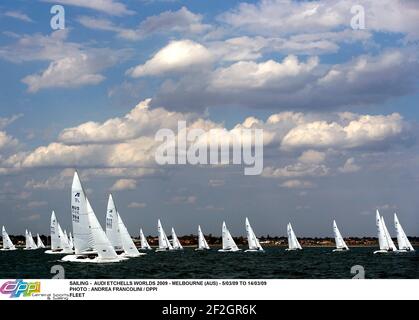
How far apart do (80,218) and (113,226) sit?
1623 centimetres

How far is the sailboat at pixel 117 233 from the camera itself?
50.9 metres

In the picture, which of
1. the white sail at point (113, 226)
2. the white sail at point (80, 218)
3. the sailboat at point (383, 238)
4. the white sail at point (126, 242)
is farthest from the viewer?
the sailboat at point (383, 238)

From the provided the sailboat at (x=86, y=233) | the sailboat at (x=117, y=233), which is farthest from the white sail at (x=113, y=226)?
the sailboat at (x=86, y=233)

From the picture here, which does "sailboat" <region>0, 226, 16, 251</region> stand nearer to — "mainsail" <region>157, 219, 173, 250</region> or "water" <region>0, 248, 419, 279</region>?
"mainsail" <region>157, 219, 173, 250</region>

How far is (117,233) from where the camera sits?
53312mm

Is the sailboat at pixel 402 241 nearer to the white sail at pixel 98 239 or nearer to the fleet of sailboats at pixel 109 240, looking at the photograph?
the fleet of sailboats at pixel 109 240

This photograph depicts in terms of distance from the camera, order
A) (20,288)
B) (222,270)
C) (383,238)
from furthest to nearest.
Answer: (383,238) → (222,270) → (20,288)

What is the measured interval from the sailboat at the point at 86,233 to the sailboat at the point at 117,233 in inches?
427

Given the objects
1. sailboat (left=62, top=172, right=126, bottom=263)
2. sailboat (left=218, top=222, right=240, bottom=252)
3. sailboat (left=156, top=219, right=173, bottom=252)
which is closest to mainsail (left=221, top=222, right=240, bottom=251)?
sailboat (left=218, top=222, right=240, bottom=252)

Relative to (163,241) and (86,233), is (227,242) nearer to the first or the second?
(163,241)

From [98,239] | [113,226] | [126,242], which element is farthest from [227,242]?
[98,239]

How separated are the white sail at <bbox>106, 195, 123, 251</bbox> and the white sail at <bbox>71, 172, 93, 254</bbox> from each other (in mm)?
12108

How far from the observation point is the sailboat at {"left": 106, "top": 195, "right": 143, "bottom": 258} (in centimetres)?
5088
